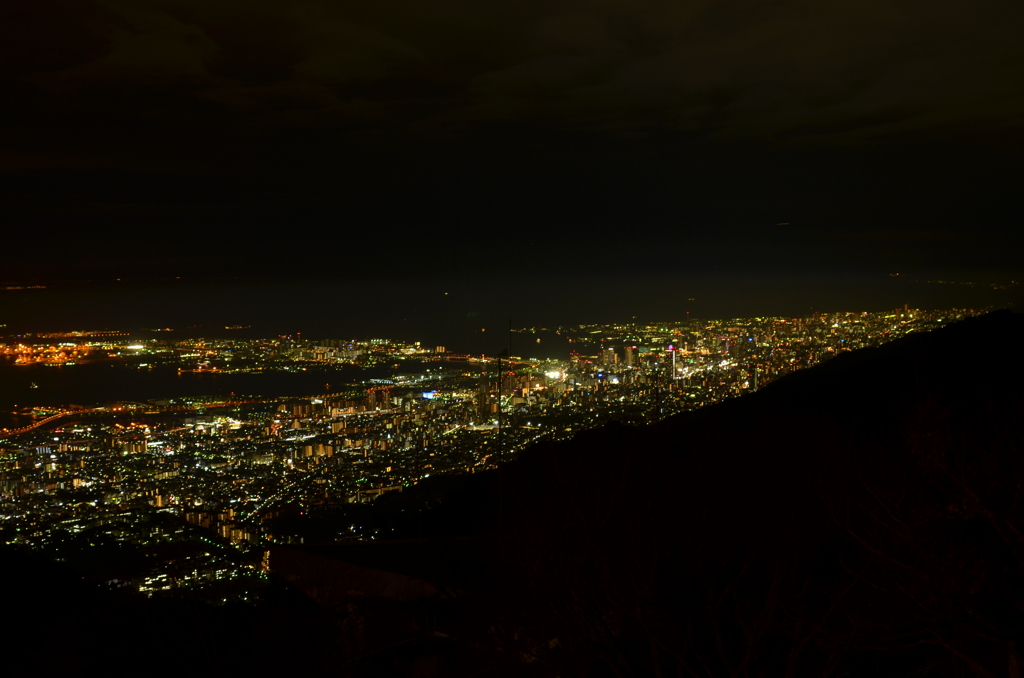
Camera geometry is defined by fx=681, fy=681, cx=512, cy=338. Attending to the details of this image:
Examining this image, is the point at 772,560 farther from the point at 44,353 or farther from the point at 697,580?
the point at 44,353

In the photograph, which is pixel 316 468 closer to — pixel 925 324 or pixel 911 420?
pixel 911 420

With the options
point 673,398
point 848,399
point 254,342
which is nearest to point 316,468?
point 673,398

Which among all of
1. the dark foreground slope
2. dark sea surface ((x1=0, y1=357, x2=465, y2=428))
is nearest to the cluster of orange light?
dark sea surface ((x1=0, y1=357, x2=465, y2=428))

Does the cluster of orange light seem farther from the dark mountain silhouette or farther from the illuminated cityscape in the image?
the dark mountain silhouette

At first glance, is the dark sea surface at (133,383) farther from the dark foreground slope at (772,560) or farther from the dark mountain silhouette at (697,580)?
the dark foreground slope at (772,560)

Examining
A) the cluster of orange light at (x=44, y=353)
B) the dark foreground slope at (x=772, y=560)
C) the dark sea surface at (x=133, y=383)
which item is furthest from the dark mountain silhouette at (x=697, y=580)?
the cluster of orange light at (x=44, y=353)
